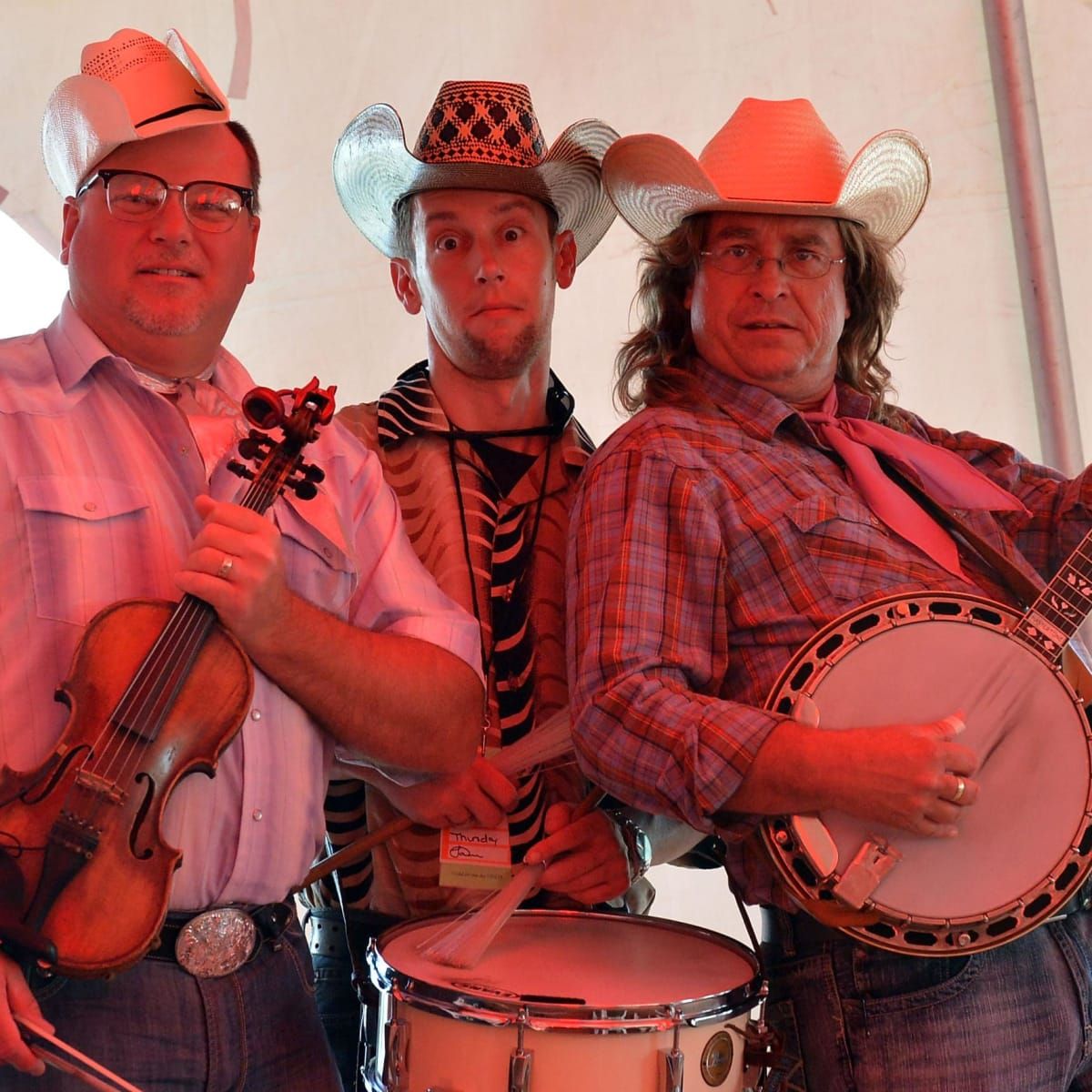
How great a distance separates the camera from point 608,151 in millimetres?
2697

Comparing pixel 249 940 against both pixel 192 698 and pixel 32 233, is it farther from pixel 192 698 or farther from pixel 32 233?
pixel 32 233

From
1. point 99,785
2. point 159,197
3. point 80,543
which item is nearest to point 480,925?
point 99,785

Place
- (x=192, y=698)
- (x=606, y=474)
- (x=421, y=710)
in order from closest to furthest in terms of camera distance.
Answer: (x=192, y=698)
(x=421, y=710)
(x=606, y=474)

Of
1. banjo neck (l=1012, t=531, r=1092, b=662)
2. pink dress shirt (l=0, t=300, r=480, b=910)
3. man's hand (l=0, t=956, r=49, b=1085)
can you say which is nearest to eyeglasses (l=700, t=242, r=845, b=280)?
banjo neck (l=1012, t=531, r=1092, b=662)

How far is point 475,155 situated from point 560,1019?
64.6 inches

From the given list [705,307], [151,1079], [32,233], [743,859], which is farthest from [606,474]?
[32,233]

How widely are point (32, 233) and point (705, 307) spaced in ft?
5.53

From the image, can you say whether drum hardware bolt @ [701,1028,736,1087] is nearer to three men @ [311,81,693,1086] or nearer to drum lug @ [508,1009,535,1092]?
drum lug @ [508,1009,535,1092]

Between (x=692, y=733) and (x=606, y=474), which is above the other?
(x=606, y=474)

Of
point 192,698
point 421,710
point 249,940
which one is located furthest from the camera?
point 421,710

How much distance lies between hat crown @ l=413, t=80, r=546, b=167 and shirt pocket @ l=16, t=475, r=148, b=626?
3.69ft

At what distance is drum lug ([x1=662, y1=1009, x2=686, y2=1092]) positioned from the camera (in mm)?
1943

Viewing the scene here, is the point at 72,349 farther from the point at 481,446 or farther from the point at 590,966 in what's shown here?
the point at 590,966

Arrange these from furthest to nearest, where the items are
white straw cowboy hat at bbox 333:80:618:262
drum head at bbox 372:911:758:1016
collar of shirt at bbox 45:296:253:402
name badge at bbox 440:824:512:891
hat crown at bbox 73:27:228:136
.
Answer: white straw cowboy hat at bbox 333:80:618:262, name badge at bbox 440:824:512:891, hat crown at bbox 73:27:228:136, collar of shirt at bbox 45:296:253:402, drum head at bbox 372:911:758:1016
